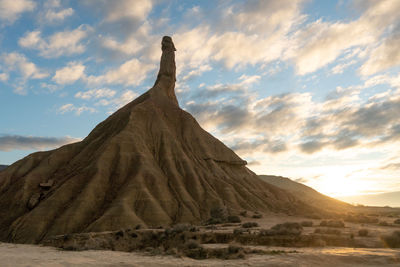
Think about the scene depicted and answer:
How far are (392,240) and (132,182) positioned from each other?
122 feet

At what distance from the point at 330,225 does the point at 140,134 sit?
41546 millimetres

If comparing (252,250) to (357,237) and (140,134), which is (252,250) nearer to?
(357,237)

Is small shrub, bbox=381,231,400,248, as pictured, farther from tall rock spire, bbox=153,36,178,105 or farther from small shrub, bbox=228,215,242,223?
tall rock spire, bbox=153,36,178,105

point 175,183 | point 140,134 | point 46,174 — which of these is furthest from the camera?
→ point 140,134

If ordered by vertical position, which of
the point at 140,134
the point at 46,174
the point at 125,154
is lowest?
the point at 46,174

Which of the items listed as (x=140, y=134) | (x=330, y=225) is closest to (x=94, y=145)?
(x=140, y=134)

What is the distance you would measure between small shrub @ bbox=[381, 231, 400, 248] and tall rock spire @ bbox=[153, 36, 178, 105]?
64.9 m

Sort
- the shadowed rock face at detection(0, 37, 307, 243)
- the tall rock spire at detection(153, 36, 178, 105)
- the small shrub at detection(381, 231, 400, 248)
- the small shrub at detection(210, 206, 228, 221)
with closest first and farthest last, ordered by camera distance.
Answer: the small shrub at detection(381, 231, 400, 248)
the small shrub at detection(210, 206, 228, 221)
the shadowed rock face at detection(0, 37, 307, 243)
the tall rock spire at detection(153, 36, 178, 105)

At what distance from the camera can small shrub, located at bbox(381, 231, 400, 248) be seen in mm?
18966

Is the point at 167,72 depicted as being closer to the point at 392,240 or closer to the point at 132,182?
the point at 132,182

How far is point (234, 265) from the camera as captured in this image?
1380cm

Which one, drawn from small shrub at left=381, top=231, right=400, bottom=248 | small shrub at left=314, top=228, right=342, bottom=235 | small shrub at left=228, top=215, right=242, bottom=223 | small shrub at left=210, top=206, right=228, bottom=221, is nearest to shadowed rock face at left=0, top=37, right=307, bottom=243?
small shrub at left=210, top=206, right=228, bottom=221

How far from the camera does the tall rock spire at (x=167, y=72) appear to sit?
264 feet

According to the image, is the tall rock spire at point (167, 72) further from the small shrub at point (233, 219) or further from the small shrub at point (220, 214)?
the small shrub at point (233, 219)
